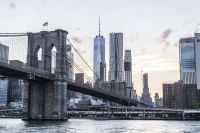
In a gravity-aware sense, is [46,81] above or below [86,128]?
above

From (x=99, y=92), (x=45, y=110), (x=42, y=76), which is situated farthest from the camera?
(x=99, y=92)

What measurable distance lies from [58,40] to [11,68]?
21402 millimetres

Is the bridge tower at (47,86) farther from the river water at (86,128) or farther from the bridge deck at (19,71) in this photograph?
the river water at (86,128)

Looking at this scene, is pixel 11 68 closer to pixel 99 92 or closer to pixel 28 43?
pixel 28 43

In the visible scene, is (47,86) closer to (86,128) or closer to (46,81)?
A: (46,81)

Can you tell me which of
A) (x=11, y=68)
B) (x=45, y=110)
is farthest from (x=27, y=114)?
(x=11, y=68)

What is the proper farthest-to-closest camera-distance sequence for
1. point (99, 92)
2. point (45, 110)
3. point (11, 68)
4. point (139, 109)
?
point (139, 109) → point (99, 92) → point (45, 110) → point (11, 68)

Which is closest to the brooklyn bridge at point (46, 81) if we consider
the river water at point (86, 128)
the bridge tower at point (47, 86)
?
the bridge tower at point (47, 86)

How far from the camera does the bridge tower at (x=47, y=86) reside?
9575cm

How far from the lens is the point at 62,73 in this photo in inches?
3809

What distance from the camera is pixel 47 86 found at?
97.4m

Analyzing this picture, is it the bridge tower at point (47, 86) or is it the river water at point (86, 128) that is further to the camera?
the bridge tower at point (47, 86)

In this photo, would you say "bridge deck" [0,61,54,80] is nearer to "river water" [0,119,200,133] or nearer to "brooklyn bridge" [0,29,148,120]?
"brooklyn bridge" [0,29,148,120]

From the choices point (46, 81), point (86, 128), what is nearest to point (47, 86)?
point (46, 81)
